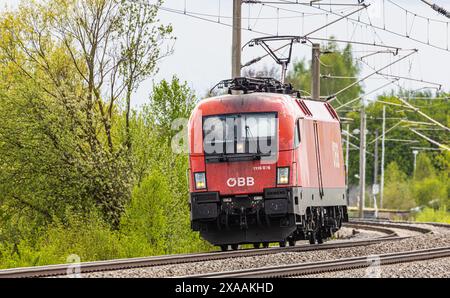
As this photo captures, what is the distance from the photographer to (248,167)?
78.1 feet

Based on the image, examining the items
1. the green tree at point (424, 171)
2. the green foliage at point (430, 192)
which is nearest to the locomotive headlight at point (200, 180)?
the green foliage at point (430, 192)

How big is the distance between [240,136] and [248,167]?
2.20 ft

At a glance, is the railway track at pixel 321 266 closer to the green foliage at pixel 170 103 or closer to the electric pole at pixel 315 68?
the green foliage at pixel 170 103

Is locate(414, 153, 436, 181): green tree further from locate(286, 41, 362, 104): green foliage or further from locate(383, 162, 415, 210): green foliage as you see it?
locate(286, 41, 362, 104): green foliage

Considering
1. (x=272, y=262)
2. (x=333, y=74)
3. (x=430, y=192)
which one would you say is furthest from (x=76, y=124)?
(x=333, y=74)

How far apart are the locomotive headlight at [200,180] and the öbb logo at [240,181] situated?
1.83 feet

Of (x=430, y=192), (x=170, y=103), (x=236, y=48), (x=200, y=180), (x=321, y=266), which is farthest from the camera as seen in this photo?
(x=430, y=192)

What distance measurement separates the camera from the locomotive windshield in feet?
78.1

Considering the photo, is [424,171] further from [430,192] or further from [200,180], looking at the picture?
[200,180]

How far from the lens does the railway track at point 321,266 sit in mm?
15422

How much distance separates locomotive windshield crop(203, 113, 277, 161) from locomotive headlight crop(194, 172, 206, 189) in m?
0.38

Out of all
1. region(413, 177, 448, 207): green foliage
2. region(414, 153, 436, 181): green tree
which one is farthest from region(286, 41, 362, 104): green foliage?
region(413, 177, 448, 207): green foliage
